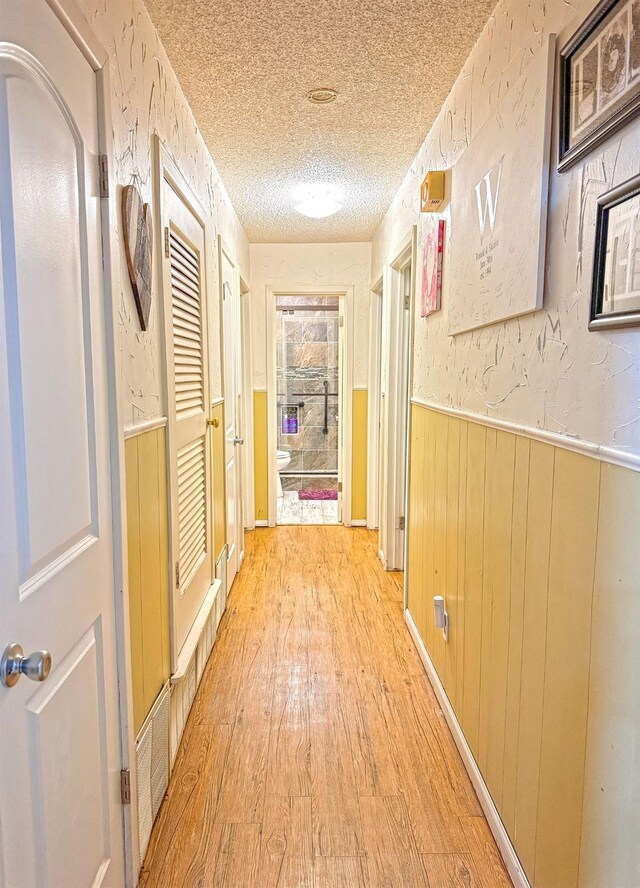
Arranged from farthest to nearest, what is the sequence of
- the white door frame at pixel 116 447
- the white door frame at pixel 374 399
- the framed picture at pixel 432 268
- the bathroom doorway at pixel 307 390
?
the bathroom doorway at pixel 307 390 < the white door frame at pixel 374 399 < the framed picture at pixel 432 268 < the white door frame at pixel 116 447

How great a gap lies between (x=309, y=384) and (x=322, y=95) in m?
4.47

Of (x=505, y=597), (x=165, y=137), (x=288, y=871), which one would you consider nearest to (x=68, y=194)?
(x=165, y=137)

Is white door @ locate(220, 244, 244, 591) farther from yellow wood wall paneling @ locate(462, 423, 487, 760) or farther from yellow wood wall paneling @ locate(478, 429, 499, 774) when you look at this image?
yellow wood wall paneling @ locate(478, 429, 499, 774)

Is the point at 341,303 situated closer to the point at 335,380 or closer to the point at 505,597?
the point at 335,380

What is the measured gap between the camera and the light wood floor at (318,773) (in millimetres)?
1374

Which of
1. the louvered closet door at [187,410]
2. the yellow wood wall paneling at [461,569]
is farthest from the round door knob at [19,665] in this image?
the yellow wood wall paneling at [461,569]

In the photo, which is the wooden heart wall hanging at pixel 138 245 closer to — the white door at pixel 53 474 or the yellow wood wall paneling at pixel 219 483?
the white door at pixel 53 474

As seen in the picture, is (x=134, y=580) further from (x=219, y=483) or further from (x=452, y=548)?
(x=219, y=483)

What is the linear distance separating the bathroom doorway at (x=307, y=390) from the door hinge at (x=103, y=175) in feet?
16.2

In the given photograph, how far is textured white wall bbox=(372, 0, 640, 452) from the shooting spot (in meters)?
0.90

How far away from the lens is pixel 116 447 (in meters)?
1.21

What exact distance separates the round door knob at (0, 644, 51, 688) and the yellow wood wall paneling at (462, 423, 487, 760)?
46.5 inches

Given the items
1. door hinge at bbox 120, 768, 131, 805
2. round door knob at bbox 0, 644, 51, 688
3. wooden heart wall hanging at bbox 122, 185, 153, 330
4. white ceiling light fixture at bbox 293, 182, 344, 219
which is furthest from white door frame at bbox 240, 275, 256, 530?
round door knob at bbox 0, 644, 51, 688

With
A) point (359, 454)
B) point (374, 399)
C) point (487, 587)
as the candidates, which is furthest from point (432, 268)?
point (359, 454)
